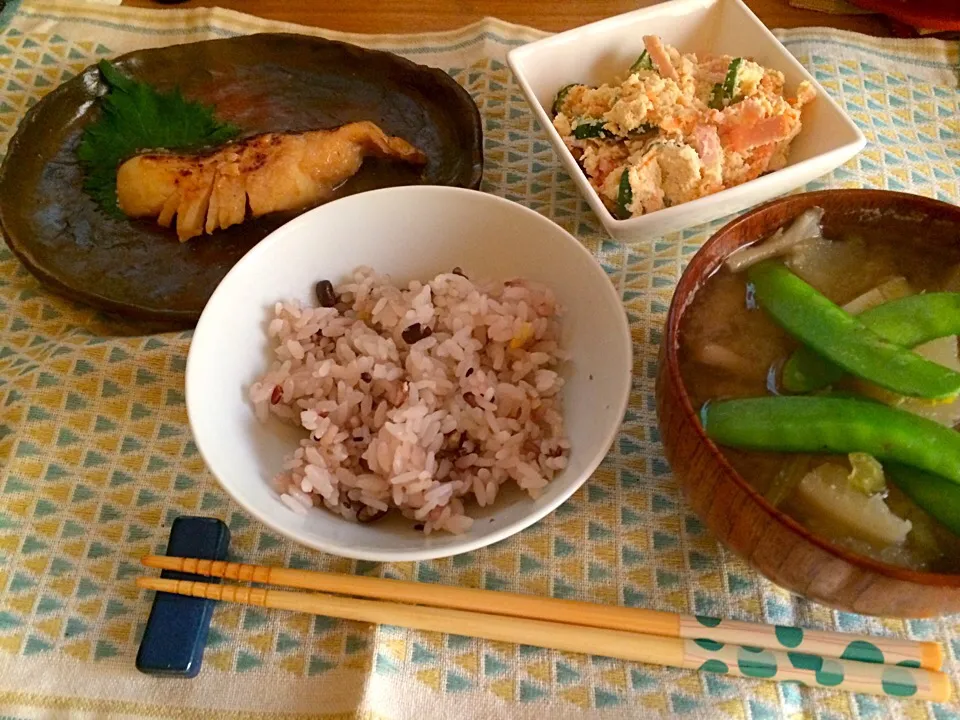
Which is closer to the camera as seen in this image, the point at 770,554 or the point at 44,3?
the point at 770,554

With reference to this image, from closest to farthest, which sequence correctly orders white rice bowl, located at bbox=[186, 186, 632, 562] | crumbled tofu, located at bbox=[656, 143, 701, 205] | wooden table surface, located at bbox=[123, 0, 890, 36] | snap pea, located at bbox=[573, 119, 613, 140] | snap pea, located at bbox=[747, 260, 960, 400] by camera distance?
snap pea, located at bbox=[747, 260, 960, 400]
white rice bowl, located at bbox=[186, 186, 632, 562]
crumbled tofu, located at bbox=[656, 143, 701, 205]
snap pea, located at bbox=[573, 119, 613, 140]
wooden table surface, located at bbox=[123, 0, 890, 36]

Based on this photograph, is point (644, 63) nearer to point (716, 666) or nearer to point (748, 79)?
point (748, 79)

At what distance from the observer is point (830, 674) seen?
90 centimetres

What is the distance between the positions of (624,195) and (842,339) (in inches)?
19.7

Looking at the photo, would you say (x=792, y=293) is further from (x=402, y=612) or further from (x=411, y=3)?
(x=411, y=3)

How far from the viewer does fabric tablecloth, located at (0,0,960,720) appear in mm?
939

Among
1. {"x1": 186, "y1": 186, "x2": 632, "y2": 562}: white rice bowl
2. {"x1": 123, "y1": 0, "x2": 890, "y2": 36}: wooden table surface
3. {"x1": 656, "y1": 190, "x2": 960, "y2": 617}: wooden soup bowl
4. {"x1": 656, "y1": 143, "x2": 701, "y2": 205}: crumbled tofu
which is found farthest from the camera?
{"x1": 123, "y1": 0, "x2": 890, "y2": 36}: wooden table surface

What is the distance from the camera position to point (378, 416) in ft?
3.51

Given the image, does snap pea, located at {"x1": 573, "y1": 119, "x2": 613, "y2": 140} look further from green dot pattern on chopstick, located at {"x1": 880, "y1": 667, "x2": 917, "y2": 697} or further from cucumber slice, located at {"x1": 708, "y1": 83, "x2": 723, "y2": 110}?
green dot pattern on chopstick, located at {"x1": 880, "y1": 667, "x2": 917, "y2": 697}

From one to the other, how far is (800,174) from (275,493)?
102 cm

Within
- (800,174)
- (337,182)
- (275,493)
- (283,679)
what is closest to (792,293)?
(800,174)

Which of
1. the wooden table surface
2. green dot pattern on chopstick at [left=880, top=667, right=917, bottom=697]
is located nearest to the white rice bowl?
green dot pattern on chopstick at [left=880, top=667, right=917, bottom=697]

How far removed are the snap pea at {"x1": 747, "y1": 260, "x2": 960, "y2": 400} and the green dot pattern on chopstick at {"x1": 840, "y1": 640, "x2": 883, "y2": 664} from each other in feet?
1.03

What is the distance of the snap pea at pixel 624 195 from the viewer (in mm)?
1279
